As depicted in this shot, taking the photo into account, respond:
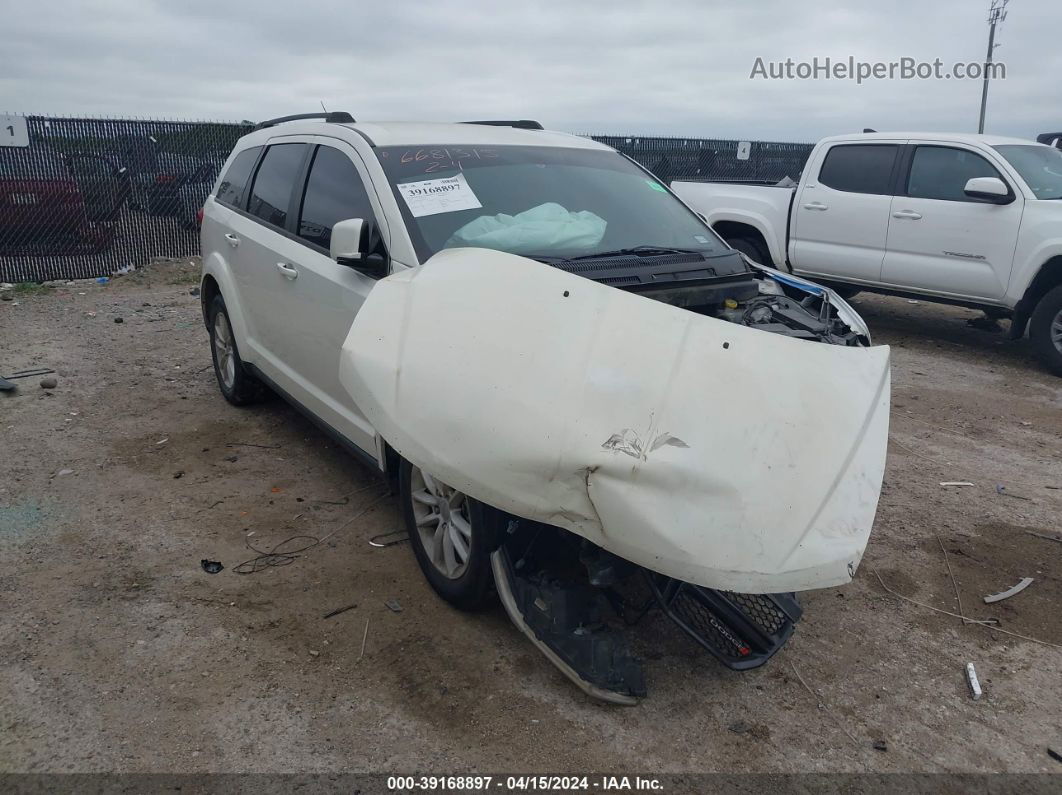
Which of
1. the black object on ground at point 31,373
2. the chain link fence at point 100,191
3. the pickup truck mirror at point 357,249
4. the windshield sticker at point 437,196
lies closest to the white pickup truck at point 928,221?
the chain link fence at point 100,191

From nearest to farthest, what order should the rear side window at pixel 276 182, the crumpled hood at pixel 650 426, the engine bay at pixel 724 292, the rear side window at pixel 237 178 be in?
the crumpled hood at pixel 650 426 < the engine bay at pixel 724 292 < the rear side window at pixel 276 182 < the rear side window at pixel 237 178

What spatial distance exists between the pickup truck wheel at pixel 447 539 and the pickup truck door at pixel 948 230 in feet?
20.3

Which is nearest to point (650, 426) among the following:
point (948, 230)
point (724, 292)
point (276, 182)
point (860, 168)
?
point (724, 292)

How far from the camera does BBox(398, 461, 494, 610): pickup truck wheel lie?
123 inches

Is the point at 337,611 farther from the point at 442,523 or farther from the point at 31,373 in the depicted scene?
the point at 31,373

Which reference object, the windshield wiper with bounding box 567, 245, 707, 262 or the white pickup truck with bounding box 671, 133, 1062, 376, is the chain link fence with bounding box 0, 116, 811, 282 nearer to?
the white pickup truck with bounding box 671, 133, 1062, 376

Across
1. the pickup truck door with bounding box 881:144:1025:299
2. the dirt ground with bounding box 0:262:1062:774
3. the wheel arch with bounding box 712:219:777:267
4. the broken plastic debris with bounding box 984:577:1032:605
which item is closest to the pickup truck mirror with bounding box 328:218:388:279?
the dirt ground with bounding box 0:262:1062:774

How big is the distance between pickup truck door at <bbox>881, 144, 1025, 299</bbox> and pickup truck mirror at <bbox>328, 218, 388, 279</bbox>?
240 inches

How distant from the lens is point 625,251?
3.66m

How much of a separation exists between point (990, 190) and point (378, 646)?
21.8 ft

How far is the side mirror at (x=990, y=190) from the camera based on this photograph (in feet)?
23.7

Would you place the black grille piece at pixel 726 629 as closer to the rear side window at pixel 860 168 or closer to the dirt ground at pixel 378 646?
the dirt ground at pixel 378 646

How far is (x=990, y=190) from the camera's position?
7227 mm

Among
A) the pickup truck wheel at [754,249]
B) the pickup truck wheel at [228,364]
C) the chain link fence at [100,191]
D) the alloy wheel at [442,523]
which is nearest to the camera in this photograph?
the alloy wheel at [442,523]
